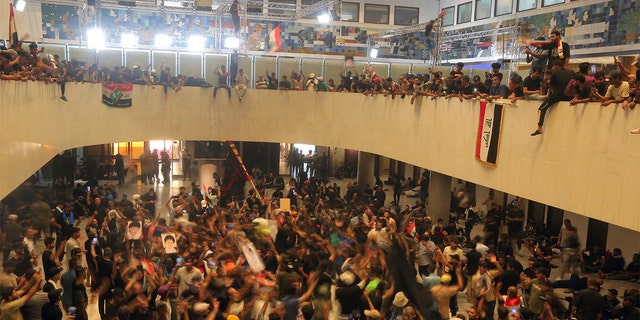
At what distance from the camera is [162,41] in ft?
86.4

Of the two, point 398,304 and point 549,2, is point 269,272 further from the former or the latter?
point 549,2

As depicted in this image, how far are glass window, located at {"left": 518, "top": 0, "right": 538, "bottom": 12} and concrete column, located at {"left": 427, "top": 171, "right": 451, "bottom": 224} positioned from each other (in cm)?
960

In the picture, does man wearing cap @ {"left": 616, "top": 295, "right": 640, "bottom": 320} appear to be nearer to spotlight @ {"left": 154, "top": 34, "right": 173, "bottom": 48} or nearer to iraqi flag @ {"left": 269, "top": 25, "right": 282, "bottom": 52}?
iraqi flag @ {"left": 269, "top": 25, "right": 282, "bottom": 52}

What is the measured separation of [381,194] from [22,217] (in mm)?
11167

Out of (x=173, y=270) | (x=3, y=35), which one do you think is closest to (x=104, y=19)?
(x=3, y=35)

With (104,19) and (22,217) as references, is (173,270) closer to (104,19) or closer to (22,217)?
(22,217)

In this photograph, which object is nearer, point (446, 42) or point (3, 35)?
point (3, 35)

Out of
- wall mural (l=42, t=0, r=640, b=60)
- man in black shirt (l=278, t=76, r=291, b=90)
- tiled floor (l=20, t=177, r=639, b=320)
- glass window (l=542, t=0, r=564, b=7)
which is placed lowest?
tiled floor (l=20, t=177, r=639, b=320)

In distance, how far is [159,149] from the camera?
1168 inches

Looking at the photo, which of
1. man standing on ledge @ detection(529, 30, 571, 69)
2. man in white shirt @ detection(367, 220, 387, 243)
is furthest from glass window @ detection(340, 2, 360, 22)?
man standing on ledge @ detection(529, 30, 571, 69)

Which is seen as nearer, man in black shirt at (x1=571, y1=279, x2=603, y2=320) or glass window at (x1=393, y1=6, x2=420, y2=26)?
man in black shirt at (x1=571, y1=279, x2=603, y2=320)

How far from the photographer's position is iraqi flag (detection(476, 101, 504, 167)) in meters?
12.5

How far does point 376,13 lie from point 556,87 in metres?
20.7

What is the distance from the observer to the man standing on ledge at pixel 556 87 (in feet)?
32.9
